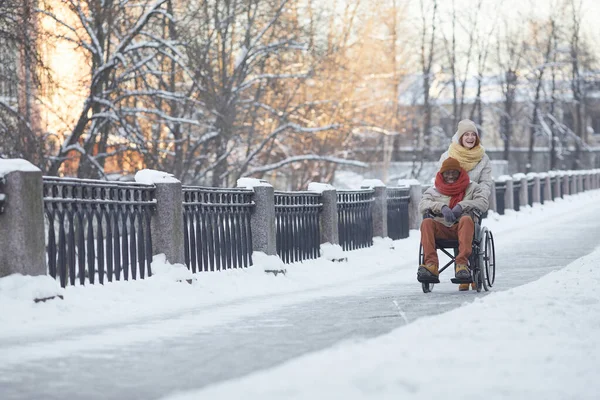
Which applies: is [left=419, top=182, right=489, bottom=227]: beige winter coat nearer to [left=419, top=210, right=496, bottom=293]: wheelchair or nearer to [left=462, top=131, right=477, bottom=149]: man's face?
[left=419, top=210, right=496, bottom=293]: wheelchair

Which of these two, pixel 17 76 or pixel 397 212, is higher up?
pixel 17 76

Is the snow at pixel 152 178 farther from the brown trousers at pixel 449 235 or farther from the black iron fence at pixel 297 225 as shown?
the black iron fence at pixel 297 225

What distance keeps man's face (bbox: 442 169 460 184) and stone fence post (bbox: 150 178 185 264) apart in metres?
2.87

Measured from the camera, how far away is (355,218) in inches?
757

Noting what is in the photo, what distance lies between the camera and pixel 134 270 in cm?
1202

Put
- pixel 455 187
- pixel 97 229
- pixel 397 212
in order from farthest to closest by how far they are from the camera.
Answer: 1. pixel 397 212
2. pixel 455 187
3. pixel 97 229

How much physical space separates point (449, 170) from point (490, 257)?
3.68ft

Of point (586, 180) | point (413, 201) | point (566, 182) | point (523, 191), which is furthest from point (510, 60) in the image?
point (413, 201)

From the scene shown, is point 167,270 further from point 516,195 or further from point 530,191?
point 530,191

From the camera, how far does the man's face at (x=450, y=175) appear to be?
40.8 ft

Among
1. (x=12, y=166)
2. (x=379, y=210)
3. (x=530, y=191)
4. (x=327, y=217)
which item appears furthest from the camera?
(x=530, y=191)

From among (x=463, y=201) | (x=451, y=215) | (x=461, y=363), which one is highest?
(x=463, y=201)

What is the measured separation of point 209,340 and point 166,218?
14.1 ft

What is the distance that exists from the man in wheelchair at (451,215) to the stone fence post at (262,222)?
291 cm
